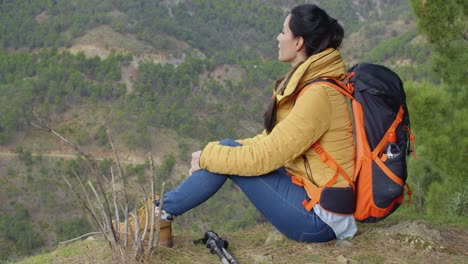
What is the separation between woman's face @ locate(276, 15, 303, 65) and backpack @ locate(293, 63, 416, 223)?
7.1 inches

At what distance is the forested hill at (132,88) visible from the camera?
19.6m

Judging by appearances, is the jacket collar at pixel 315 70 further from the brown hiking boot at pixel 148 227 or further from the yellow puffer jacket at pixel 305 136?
the brown hiking boot at pixel 148 227

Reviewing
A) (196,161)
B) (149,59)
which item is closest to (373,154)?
(196,161)

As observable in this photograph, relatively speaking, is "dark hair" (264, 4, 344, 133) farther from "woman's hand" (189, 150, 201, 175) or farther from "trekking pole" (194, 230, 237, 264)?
"trekking pole" (194, 230, 237, 264)

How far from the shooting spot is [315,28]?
195 cm

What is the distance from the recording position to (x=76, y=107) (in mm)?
26828

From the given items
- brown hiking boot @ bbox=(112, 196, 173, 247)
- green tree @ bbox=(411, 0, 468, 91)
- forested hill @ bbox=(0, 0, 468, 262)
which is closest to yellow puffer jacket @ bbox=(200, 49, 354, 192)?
brown hiking boot @ bbox=(112, 196, 173, 247)

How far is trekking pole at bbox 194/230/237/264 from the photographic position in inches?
81.4

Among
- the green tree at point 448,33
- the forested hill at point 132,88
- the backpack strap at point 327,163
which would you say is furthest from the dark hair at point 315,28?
the forested hill at point 132,88

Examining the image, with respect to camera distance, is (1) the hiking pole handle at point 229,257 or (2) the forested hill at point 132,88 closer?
(1) the hiking pole handle at point 229,257

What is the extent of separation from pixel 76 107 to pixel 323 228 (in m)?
26.3

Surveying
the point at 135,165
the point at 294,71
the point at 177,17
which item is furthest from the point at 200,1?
the point at 294,71

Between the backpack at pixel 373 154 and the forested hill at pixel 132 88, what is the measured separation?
4.48 m

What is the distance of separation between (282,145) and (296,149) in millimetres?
53
